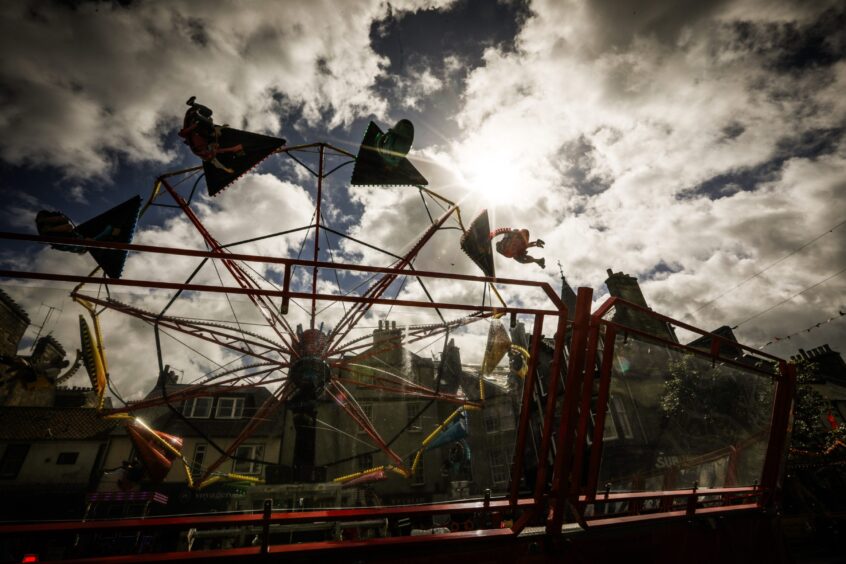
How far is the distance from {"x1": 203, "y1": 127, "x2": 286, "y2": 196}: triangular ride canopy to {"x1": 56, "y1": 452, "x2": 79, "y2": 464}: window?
32327 mm

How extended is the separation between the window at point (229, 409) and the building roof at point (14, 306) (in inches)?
612

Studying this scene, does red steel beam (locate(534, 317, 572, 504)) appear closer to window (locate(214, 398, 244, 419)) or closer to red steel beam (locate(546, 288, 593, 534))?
red steel beam (locate(546, 288, 593, 534))

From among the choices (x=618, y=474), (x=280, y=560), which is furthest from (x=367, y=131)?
(x=618, y=474)

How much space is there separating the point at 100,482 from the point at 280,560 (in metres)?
34.7

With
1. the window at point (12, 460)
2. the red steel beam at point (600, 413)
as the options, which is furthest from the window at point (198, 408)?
the red steel beam at point (600, 413)

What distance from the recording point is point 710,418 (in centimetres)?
602

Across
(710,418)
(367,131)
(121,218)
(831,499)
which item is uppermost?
(367,131)

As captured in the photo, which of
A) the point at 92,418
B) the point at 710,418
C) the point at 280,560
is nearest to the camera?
the point at 280,560

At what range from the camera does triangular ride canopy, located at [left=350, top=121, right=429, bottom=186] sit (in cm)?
848

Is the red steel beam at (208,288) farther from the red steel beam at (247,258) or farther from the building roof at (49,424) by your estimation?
the building roof at (49,424)

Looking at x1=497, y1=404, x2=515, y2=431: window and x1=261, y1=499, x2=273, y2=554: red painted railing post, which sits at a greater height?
x1=497, y1=404, x2=515, y2=431: window

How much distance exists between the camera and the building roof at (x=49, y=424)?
26.6 m

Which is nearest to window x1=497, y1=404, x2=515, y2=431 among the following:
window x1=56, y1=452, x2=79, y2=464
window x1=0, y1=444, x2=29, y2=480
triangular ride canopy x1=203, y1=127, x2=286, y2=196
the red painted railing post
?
triangular ride canopy x1=203, y1=127, x2=286, y2=196

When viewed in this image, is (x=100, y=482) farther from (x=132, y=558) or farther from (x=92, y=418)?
(x=132, y=558)
